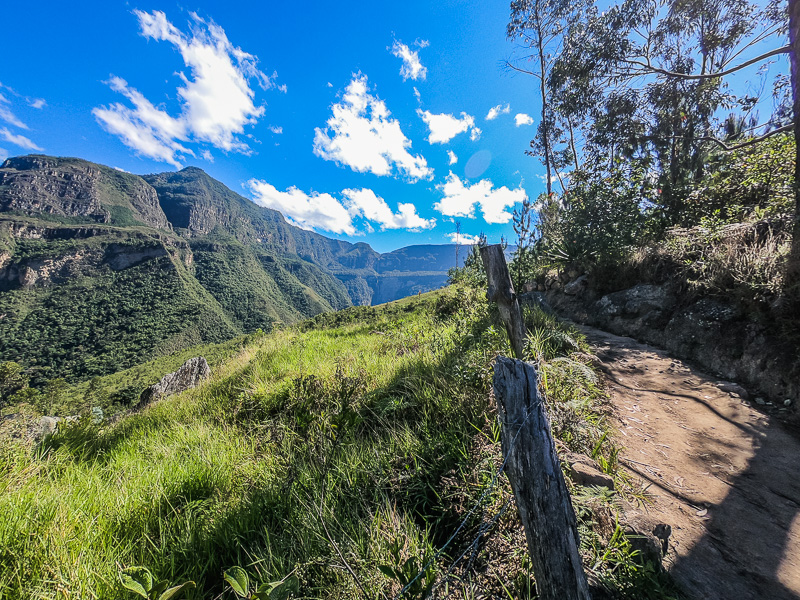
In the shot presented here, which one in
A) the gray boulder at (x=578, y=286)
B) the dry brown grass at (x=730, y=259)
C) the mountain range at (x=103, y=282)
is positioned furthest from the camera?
the mountain range at (x=103, y=282)

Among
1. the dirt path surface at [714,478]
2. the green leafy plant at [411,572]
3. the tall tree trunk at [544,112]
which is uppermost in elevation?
the tall tree trunk at [544,112]

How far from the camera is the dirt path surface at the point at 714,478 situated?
6.05ft

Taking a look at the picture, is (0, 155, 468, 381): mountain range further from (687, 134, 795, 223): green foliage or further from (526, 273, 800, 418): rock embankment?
(687, 134, 795, 223): green foliage

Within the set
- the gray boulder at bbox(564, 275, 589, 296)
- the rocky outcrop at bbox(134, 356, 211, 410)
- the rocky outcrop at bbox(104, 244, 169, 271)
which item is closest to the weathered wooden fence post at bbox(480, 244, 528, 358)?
the gray boulder at bbox(564, 275, 589, 296)

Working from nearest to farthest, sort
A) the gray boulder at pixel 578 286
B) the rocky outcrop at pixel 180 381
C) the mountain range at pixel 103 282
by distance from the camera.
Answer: the rocky outcrop at pixel 180 381 < the gray boulder at pixel 578 286 < the mountain range at pixel 103 282

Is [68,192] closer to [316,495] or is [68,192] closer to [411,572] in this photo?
→ [316,495]

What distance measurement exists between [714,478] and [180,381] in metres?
10.5

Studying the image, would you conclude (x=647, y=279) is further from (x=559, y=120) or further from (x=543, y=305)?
(x=559, y=120)

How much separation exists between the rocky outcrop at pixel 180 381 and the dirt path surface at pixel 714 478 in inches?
348

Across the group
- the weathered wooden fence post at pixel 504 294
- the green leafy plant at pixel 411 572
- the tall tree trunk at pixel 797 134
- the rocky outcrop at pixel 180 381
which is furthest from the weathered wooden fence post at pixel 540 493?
the rocky outcrop at pixel 180 381

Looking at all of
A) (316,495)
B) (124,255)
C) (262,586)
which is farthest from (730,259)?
(124,255)

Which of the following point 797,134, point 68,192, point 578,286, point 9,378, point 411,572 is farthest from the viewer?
point 68,192

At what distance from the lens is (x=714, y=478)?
2.67 meters

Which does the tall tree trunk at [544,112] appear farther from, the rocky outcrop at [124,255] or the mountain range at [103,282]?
the rocky outcrop at [124,255]
